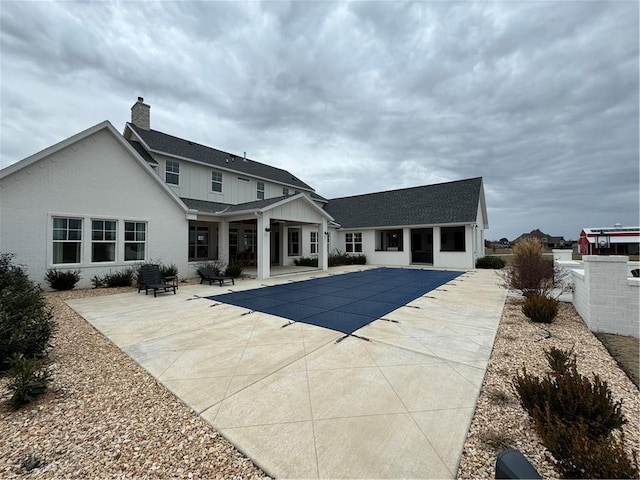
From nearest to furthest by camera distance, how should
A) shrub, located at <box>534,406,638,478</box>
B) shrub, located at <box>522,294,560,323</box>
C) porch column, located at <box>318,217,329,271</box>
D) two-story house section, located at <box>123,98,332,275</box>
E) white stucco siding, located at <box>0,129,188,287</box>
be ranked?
shrub, located at <box>534,406,638,478</box>
shrub, located at <box>522,294,560,323</box>
white stucco siding, located at <box>0,129,188,287</box>
two-story house section, located at <box>123,98,332,275</box>
porch column, located at <box>318,217,329,271</box>

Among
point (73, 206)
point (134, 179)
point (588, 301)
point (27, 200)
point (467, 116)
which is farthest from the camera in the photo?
point (467, 116)

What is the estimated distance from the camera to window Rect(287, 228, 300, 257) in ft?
67.9

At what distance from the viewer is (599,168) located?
70.2 feet

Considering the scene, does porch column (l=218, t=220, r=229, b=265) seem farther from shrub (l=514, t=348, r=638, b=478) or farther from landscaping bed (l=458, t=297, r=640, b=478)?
shrub (l=514, t=348, r=638, b=478)

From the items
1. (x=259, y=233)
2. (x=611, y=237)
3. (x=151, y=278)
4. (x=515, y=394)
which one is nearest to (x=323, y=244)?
(x=259, y=233)

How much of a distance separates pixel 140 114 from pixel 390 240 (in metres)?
21.9

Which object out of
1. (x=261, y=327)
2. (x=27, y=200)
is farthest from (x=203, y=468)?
(x=27, y=200)

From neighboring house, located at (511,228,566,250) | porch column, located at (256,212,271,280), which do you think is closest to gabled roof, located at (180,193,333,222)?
porch column, located at (256,212,271,280)

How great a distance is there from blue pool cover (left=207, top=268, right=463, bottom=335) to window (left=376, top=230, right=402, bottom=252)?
421 inches

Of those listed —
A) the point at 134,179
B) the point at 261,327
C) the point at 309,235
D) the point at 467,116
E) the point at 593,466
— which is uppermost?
the point at 467,116

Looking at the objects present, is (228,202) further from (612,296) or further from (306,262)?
(612,296)

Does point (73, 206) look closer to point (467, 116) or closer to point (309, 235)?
point (309, 235)

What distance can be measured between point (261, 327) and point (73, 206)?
404 inches

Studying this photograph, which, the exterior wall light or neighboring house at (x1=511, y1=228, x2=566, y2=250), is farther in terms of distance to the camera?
the exterior wall light
